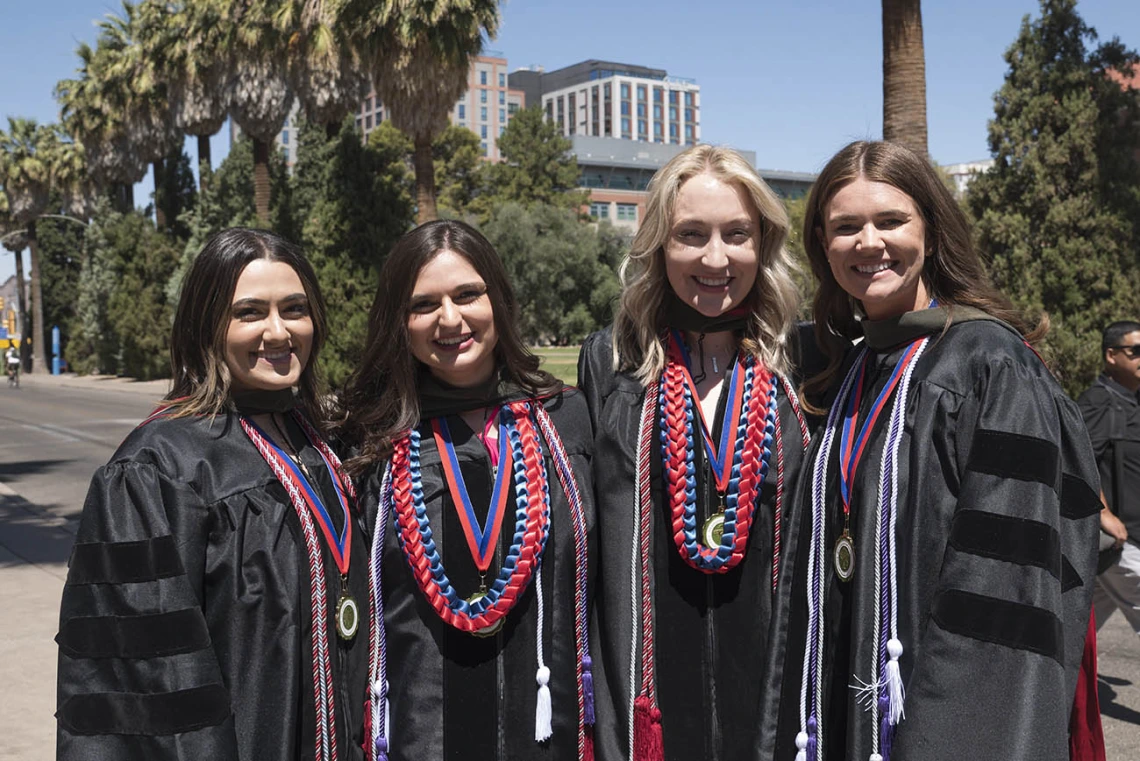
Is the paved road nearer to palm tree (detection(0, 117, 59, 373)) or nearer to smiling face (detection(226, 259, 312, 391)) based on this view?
smiling face (detection(226, 259, 312, 391))

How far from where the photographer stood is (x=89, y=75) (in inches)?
1578

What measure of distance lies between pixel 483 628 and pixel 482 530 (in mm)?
259

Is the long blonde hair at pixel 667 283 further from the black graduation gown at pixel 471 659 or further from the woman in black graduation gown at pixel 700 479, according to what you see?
the black graduation gown at pixel 471 659

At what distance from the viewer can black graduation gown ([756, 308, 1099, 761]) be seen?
7.58 ft

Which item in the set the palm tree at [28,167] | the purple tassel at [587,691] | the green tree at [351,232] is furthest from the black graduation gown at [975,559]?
the palm tree at [28,167]

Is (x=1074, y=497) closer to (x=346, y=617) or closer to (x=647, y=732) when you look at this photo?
(x=647, y=732)

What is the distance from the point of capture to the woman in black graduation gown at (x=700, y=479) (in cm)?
296

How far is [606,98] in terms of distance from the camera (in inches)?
5915

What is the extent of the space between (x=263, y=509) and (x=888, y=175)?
174 centimetres

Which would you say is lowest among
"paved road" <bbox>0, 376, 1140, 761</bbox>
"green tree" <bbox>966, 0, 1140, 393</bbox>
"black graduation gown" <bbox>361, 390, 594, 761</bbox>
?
"paved road" <bbox>0, 376, 1140, 761</bbox>

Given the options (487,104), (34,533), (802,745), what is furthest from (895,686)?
(487,104)

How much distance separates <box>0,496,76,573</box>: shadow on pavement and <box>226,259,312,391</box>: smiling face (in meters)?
6.85

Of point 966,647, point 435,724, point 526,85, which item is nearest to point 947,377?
point 966,647

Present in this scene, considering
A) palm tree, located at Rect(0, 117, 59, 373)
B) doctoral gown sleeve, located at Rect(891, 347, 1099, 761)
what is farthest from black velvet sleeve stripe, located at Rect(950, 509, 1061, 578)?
palm tree, located at Rect(0, 117, 59, 373)
